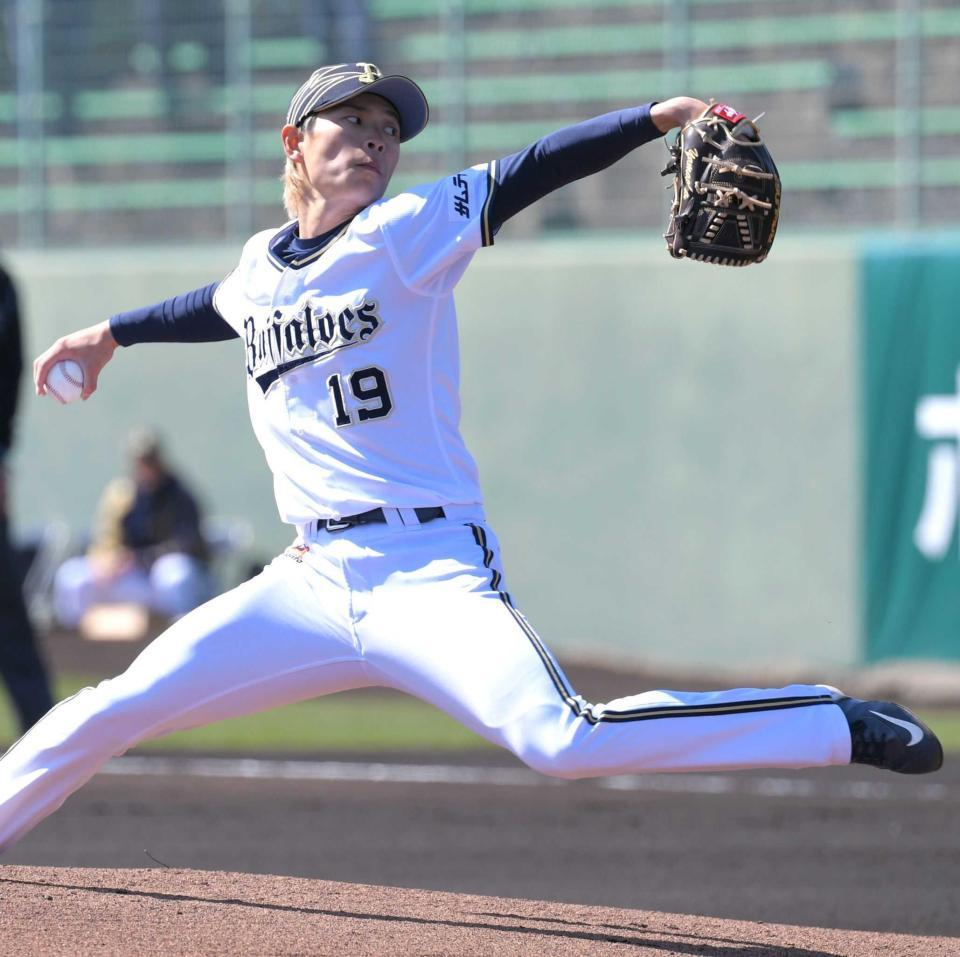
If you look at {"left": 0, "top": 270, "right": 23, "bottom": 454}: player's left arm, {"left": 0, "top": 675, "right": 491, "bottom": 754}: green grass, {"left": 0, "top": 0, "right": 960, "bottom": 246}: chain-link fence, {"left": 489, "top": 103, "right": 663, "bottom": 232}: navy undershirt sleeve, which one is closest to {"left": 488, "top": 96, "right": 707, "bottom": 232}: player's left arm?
{"left": 489, "top": 103, "right": 663, "bottom": 232}: navy undershirt sleeve

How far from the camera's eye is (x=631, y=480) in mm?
12938

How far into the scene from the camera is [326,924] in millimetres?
4281

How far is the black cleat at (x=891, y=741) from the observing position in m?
3.68

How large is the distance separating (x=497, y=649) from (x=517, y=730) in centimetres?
17

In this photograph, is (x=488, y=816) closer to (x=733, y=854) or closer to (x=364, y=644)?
(x=733, y=854)

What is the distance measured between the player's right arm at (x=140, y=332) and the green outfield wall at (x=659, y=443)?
8.34m

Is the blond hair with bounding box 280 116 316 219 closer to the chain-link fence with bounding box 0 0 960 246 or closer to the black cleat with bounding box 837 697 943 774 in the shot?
the black cleat with bounding box 837 697 943 774

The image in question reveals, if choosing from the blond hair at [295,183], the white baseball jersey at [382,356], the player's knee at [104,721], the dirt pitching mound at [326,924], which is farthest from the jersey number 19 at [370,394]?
the dirt pitching mound at [326,924]

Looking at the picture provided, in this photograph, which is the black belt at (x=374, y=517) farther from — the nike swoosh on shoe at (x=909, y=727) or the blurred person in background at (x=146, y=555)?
the blurred person in background at (x=146, y=555)

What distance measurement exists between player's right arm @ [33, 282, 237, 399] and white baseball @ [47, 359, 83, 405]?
0.03 ft

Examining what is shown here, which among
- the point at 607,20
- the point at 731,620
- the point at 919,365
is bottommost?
the point at 731,620

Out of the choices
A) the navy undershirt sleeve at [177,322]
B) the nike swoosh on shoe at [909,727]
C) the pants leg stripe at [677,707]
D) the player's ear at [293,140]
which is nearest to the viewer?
the nike swoosh on shoe at [909,727]

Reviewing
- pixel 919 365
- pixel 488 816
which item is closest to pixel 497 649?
pixel 488 816

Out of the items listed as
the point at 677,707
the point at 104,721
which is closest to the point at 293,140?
the point at 104,721
